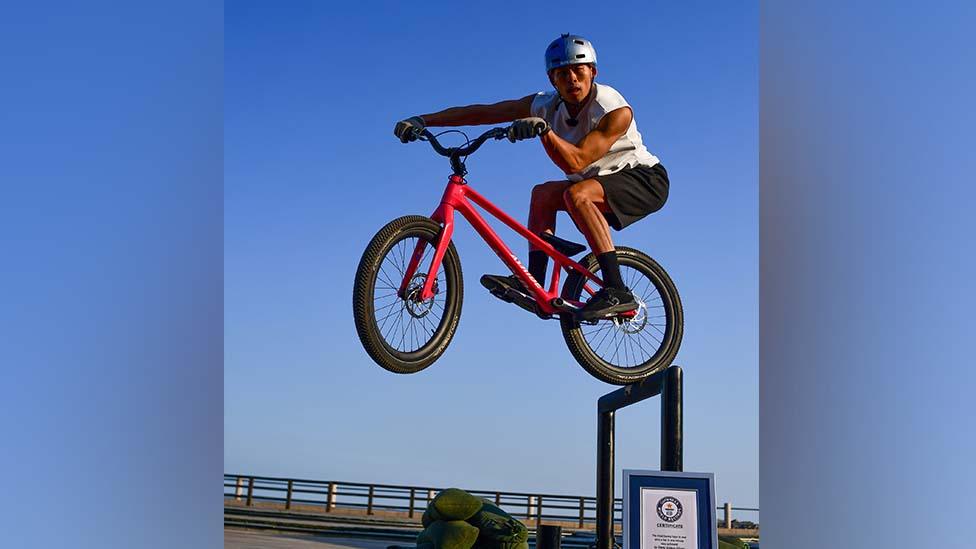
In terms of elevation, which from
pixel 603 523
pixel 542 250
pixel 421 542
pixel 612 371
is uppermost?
pixel 542 250

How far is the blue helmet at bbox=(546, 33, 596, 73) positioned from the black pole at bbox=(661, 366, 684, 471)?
142 cm

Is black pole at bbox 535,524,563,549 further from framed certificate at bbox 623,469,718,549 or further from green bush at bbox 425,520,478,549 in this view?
green bush at bbox 425,520,478,549

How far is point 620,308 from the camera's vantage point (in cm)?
427

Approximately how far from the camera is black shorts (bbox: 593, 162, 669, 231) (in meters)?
4.30

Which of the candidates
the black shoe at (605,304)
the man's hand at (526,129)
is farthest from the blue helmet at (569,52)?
the black shoe at (605,304)

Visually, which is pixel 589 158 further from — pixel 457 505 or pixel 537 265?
pixel 457 505

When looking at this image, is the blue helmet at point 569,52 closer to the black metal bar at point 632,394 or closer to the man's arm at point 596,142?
the man's arm at point 596,142

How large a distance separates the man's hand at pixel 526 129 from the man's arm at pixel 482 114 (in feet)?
1.52

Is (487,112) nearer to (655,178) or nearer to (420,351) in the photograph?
(655,178)

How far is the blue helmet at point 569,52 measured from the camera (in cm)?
422

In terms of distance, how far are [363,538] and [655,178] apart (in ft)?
23.4

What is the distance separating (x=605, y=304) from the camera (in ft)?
14.0
